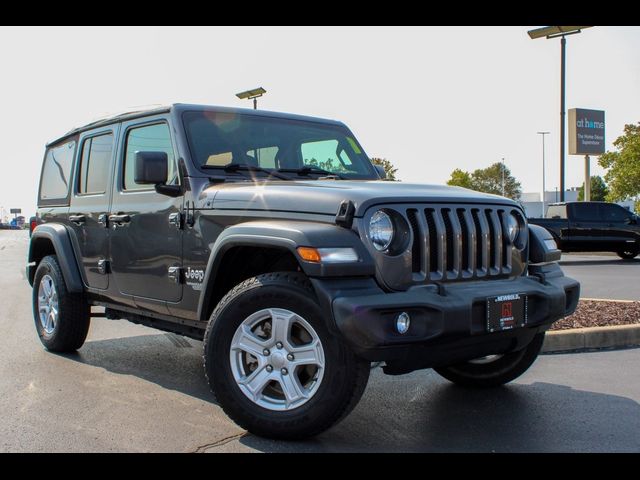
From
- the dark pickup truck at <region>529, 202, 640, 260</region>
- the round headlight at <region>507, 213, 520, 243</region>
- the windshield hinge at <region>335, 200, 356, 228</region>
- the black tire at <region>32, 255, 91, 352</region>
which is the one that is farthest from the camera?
the dark pickup truck at <region>529, 202, 640, 260</region>

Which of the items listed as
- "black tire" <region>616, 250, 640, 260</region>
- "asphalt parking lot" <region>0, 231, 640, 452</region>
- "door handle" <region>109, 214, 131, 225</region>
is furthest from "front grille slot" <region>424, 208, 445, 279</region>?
"black tire" <region>616, 250, 640, 260</region>

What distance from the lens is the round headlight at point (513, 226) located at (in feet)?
14.2

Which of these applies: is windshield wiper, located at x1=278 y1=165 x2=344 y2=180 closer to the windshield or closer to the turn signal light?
the windshield

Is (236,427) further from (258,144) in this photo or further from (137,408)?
Answer: (258,144)

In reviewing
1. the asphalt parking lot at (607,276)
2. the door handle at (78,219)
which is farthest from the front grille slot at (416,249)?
the asphalt parking lot at (607,276)

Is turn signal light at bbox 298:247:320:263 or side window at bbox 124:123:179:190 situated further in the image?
side window at bbox 124:123:179:190

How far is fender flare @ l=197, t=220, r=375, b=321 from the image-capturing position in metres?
3.55

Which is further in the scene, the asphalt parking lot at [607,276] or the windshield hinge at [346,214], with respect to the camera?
the asphalt parking lot at [607,276]

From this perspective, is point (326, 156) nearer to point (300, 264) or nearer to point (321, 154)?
point (321, 154)

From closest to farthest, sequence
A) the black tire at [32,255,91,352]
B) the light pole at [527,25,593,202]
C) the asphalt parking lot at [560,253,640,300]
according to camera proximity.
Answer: the black tire at [32,255,91,352] < the asphalt parking lot at [560,253,640,300] < the light pole at [527,25,593,202]

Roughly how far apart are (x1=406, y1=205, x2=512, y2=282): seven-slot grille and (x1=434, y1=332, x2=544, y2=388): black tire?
879 millimetres

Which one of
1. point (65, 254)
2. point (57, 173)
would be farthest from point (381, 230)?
point (57, 173)

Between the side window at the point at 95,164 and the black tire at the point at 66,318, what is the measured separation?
798 millimetres

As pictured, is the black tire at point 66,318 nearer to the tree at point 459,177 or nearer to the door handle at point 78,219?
the door handle at point 78,219
